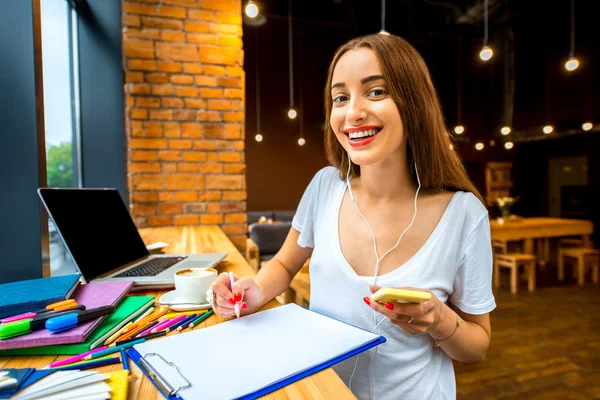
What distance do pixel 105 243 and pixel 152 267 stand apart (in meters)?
0.16

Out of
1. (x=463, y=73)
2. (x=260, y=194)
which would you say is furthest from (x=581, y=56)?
(x=260, y=194)

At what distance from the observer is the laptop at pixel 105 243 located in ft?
3.11

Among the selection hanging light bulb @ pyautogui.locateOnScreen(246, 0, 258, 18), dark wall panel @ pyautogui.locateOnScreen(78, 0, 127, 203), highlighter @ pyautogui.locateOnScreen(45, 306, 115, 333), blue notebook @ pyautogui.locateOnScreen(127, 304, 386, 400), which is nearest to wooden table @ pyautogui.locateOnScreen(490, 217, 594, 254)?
hanging light bulb @ pyautogui.locateOnScreen(246, 0, 258, 18)

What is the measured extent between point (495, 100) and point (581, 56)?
1.83m

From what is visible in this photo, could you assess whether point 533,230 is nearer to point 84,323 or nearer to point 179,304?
point 179,304

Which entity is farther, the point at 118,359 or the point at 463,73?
the point at 463,73

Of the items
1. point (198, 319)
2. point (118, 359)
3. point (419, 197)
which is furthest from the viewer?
point (419, 197)

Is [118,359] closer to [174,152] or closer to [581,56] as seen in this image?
[174,152]

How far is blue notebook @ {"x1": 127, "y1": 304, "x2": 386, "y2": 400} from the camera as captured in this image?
0.49 meters

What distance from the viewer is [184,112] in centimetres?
252

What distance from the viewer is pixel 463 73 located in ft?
27.7

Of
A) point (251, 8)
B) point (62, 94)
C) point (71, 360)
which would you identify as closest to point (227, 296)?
point (71, 360)

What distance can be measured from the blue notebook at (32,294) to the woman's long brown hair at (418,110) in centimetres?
83

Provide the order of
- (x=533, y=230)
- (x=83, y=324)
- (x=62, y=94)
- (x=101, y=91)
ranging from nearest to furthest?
(x=83, y=324) → (x=62, y=94) → (x=101, y=91) → (x=533, y=230)
